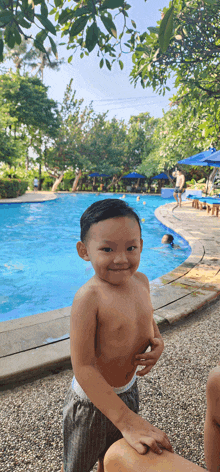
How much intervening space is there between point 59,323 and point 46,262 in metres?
5.88

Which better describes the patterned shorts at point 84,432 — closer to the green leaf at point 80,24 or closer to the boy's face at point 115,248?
the boy's face at point 115,248

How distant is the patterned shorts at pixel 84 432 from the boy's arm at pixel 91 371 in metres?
0.20

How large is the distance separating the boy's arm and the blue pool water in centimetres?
313

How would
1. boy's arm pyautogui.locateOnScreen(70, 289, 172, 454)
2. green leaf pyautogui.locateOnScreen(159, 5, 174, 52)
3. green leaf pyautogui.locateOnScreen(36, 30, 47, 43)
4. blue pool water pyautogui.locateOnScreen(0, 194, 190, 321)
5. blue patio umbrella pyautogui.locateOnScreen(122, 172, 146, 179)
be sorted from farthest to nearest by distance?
blue patio umbrella pyautogui.locateOnScreen(122, 172, 146, 179) → blue pool water pyautogui.locateOnScreen(0, 194, 190, 321) → green leaf pyautogui.locateOnScreen(36, 30, 47, 43) → green leaf pyautogui.locateOnScreen(159, 5, 174, 52) → boy's arm pyautogui.locateOnScreen(70, 289, 172, 454)

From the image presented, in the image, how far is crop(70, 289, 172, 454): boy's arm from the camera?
3.07 feet

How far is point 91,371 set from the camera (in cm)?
99

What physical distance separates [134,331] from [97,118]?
3632 centimetres

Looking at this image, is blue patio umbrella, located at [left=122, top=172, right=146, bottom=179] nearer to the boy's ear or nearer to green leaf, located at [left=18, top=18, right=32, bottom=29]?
green leaf, located at [left=18, top=18, right=32, bottom=29]

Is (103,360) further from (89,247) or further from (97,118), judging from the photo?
(97,118)

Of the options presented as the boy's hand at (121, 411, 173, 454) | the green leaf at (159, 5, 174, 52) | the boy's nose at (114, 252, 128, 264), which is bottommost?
the boy's hand at (121, 411, 173, 454)

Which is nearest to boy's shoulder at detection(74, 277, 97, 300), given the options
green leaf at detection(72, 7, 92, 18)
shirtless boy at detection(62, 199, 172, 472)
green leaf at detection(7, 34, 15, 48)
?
shirtless boy at detection(62, 199, 172, 472)

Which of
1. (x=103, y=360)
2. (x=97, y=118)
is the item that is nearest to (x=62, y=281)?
(x=103, y=360)

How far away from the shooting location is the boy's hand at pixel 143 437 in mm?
791

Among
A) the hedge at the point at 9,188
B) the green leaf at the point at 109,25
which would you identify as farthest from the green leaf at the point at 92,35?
the hedge at the point at 9,188
